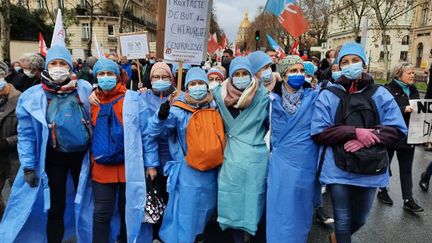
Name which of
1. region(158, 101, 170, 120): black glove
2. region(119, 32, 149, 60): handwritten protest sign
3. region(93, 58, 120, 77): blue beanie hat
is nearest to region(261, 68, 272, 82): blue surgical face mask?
region(158, 101, 170, 120): black glove

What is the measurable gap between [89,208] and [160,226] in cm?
70

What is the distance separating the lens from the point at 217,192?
3.33 meters

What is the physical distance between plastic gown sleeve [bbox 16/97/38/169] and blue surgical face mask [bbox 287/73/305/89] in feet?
7.61

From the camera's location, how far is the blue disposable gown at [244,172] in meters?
3.17

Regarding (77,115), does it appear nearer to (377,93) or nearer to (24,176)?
(24,176)

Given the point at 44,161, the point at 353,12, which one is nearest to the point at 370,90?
the point at 44,161

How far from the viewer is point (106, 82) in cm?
325

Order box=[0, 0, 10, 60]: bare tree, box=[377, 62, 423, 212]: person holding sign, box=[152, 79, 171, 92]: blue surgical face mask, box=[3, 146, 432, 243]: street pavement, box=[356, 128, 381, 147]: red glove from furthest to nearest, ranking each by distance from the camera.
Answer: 1. box=[0, 0, 10, 60]: bare tree
2. box=[377, 62, 423, 212]: person holding sign
3. box=[3, 146, 432, 243]: street pavement
4. box=[152, 79, 171, 92]: blue surgical face mask
5. box=[356, 128, 381, 147]: red glove

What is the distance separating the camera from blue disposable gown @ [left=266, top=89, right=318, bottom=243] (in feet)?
10.2

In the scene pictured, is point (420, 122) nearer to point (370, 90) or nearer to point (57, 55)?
point (370, 90)

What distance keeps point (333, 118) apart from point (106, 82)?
6.57 ft

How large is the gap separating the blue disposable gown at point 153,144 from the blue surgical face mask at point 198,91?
1.53 ft

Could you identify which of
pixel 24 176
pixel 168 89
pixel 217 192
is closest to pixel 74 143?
pixel 24 176

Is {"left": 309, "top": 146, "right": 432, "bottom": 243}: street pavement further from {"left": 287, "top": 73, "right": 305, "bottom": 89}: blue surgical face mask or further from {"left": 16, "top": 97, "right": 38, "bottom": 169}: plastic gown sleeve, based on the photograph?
{"left": 16, "top": 97, "right": 38, "bottom": 169}: plastic gown sleeve
